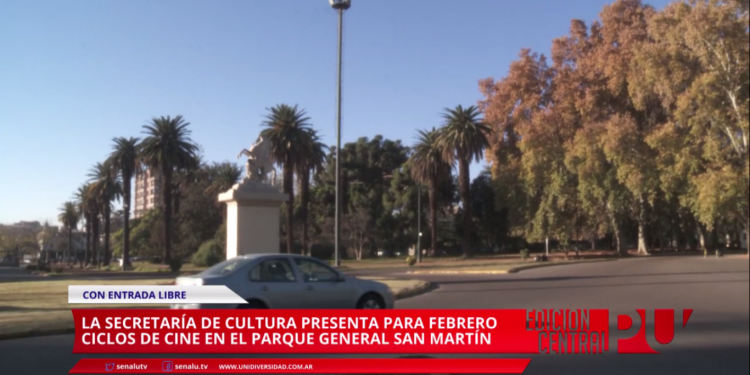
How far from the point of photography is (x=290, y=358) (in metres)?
8.70

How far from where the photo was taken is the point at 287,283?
10.9 m

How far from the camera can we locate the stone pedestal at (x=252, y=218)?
20.9 meters

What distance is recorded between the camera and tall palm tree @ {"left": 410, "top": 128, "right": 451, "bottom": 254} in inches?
2299

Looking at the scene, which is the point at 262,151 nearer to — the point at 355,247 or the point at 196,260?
the point at 196,260

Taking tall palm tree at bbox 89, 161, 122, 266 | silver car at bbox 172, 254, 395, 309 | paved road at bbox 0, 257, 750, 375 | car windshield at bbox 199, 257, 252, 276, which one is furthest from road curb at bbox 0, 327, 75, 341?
tall palm tree at bbox 89, 161, 122, 266

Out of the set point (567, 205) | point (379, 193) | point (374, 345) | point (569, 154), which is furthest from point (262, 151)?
point (379, 193)

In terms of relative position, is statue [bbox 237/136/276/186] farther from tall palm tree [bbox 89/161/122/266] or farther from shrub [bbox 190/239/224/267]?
tall palm tree [bbox 89/161/122/266]

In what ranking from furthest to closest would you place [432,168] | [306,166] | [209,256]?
[432,168] < [306,166] < [209,256]

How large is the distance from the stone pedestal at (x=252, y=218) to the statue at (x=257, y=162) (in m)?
0.76

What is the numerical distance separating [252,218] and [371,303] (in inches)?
405

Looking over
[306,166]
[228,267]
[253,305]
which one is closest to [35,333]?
[228,267]

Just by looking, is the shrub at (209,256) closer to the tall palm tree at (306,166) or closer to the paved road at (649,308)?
the tall palm tree at (306,166)

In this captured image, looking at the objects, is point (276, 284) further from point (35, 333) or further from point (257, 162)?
point (257, 162)

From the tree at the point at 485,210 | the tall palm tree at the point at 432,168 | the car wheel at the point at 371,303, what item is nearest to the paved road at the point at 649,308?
the car wheel at the point at 371,303
